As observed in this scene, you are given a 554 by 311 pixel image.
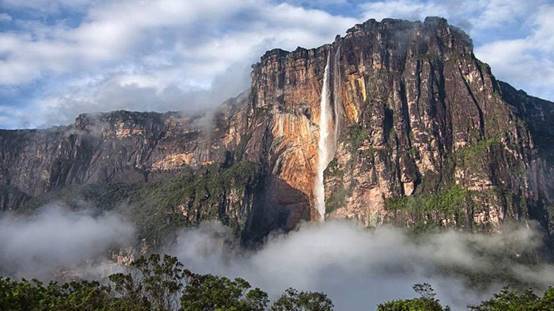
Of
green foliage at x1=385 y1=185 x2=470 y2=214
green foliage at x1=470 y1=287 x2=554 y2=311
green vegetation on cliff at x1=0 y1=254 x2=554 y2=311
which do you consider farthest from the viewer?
green foliage at x1=385 y1=185 x2=470 y2=214

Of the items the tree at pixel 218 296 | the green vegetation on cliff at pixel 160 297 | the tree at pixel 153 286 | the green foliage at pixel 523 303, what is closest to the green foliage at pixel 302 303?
the green vegetation on cliff at pixel 160 297

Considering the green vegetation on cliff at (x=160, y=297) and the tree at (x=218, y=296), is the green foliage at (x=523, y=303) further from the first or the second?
Result: the tree at (x=218, y=296)

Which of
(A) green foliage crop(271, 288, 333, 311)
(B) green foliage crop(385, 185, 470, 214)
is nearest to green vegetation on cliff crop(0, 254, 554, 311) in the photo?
(A) green foliage crop(271, 288, 333, 311)

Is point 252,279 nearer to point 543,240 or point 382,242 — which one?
point 382,242

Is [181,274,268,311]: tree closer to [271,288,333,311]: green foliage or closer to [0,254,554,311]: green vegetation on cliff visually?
[0,254,554,311]: green vegetation on cliff

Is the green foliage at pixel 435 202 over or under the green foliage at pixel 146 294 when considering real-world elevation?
over

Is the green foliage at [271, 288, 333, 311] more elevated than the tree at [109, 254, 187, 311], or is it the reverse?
the tree at [109, 254, 187, 311]

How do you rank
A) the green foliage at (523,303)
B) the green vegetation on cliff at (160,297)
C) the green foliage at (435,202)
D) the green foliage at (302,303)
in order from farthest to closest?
the green foliage at (435,202) → the green foliage at (302,303) → the green vegetation on cliff at (160,297) → the green foliage at (523,303)

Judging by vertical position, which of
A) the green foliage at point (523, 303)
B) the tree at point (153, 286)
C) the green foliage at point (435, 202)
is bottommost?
the green foliage at point (523, 303)

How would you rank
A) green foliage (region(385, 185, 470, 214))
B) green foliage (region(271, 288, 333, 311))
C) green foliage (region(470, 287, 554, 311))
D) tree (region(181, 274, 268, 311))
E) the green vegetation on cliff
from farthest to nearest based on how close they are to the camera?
green foliage (region(385, 185, 470, 214)) → green foliage (region(271, 288, 333, 311)) → tree (region(181, 274, 268, 311)) → the green vegetation on cliff → green foliage (region(470, 287, 554, 311))

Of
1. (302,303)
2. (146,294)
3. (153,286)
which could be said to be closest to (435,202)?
(302,303)

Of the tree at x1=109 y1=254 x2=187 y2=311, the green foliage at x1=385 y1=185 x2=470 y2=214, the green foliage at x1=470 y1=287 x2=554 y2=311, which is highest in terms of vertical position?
the green foliage at x1=385 y1=185 x2=470 y2=214
